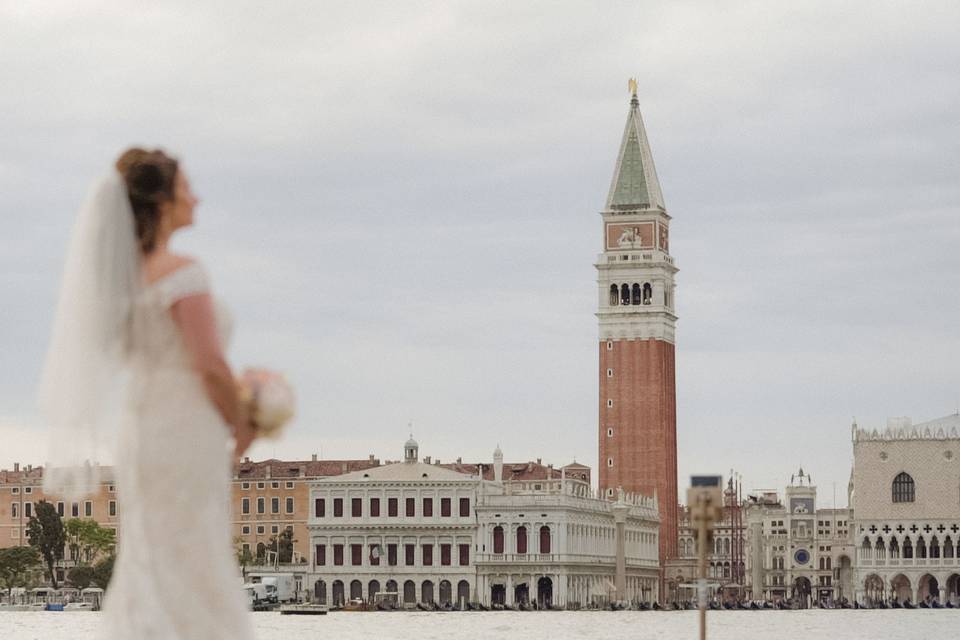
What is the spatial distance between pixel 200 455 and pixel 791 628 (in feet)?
257

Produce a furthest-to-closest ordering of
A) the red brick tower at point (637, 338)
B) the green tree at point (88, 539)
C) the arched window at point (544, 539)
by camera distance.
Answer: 1. the red brick tower at point (637, 338)
2. the green tree at point (88, 539)
3. the arched window at point (544, 539)

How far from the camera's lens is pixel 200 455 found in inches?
205

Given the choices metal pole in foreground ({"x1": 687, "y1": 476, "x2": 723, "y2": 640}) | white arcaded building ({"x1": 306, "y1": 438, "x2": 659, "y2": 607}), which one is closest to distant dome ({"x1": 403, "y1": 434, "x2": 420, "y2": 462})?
white arcaded building ({"x1": 306, "y1": 438, "x2": 659, "y2": 607})

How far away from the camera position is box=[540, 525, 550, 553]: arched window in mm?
102688

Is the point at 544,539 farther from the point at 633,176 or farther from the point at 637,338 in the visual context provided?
the point at 633,176

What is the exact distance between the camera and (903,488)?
119 metres

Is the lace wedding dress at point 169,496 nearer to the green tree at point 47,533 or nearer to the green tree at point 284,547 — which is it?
the green tree at point 47,533

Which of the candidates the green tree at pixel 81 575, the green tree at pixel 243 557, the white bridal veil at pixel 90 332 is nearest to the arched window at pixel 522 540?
the green tree at pixel 243 557

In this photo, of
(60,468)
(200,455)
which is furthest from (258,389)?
(60,468)

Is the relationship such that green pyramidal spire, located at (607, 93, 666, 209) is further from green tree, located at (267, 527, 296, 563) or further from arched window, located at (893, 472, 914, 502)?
green tree, located at (267, 527, 296, 563)

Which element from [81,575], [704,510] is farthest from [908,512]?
[704,510]

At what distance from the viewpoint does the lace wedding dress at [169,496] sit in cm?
514

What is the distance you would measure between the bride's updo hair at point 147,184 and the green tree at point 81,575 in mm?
102879

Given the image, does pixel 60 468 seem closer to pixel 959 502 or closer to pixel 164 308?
pixel 164 308
